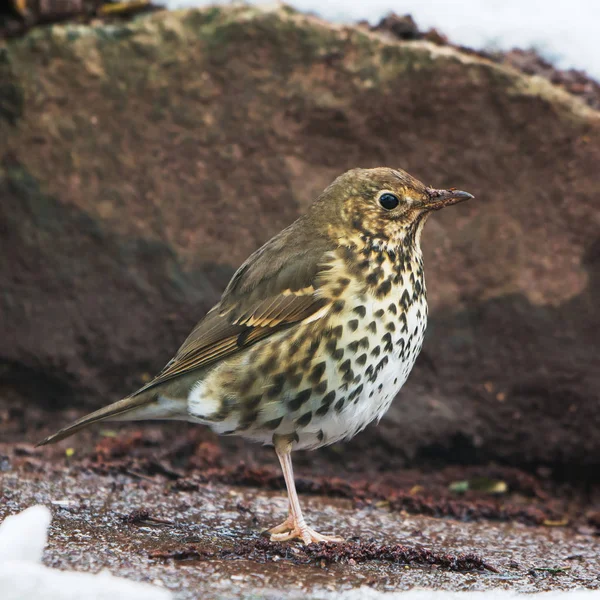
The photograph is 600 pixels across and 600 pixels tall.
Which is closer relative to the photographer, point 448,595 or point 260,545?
point 448,595

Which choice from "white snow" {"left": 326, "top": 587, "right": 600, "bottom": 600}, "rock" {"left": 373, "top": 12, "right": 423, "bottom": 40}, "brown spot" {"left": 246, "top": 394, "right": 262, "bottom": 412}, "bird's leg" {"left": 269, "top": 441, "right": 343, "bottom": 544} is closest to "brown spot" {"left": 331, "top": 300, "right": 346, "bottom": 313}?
"brown spot" {"left": 246, "top": 394, "right": 262, "bottom": 412}

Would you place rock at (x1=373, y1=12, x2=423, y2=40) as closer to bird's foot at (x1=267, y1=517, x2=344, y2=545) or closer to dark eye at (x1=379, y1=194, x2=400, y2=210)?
dark eye at (x1=379, y1=194, x2=400, y2=210)

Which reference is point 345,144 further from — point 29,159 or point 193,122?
point 29,159

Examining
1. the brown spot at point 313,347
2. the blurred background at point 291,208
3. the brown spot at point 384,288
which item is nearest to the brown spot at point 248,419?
the brown spot at point 313,347

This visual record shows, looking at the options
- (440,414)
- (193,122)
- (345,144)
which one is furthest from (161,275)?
(440,414)

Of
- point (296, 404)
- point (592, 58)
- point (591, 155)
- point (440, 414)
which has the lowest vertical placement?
point (440, 414)

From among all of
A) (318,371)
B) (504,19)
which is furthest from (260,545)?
(504,19)

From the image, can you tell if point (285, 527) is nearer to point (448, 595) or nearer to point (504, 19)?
point (448, 595)
